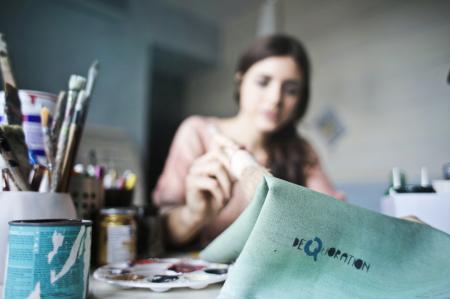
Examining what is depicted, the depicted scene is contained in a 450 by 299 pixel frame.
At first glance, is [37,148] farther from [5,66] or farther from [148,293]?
[148,293]

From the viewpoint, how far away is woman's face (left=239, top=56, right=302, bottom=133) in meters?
0.69

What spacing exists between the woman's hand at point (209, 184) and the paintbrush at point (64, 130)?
0.67 ft

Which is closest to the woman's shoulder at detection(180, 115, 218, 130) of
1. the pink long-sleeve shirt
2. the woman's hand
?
the pink long-sleeve shirt

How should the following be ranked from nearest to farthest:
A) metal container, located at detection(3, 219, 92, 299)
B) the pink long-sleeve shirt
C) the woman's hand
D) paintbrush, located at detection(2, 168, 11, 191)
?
1. metal container, located at detection(3, 219, 92, 299)
2. paintbrush, located at detection(2, 168, 11, 191)
3. the woman's hand
4. the pink long-sleeve shirt

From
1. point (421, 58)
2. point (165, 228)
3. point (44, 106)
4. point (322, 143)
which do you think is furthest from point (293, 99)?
point (44, 106)

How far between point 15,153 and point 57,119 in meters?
0.07

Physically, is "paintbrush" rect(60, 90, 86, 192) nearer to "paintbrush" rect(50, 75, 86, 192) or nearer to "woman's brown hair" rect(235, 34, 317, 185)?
"paintbrush" rect(50, 75, 86, 192)

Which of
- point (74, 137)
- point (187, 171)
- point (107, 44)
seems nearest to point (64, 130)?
point (74, 137)

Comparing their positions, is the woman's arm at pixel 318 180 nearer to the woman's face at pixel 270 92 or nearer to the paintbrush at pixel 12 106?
the woman's face at pixel 270 92

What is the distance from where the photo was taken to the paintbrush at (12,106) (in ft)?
1.31

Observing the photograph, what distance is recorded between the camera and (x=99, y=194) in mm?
513

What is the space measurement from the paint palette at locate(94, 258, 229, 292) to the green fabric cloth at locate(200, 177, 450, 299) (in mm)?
66

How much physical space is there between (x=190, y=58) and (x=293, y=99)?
0.84ft

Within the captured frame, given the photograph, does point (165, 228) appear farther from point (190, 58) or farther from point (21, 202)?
point (190, 58)
